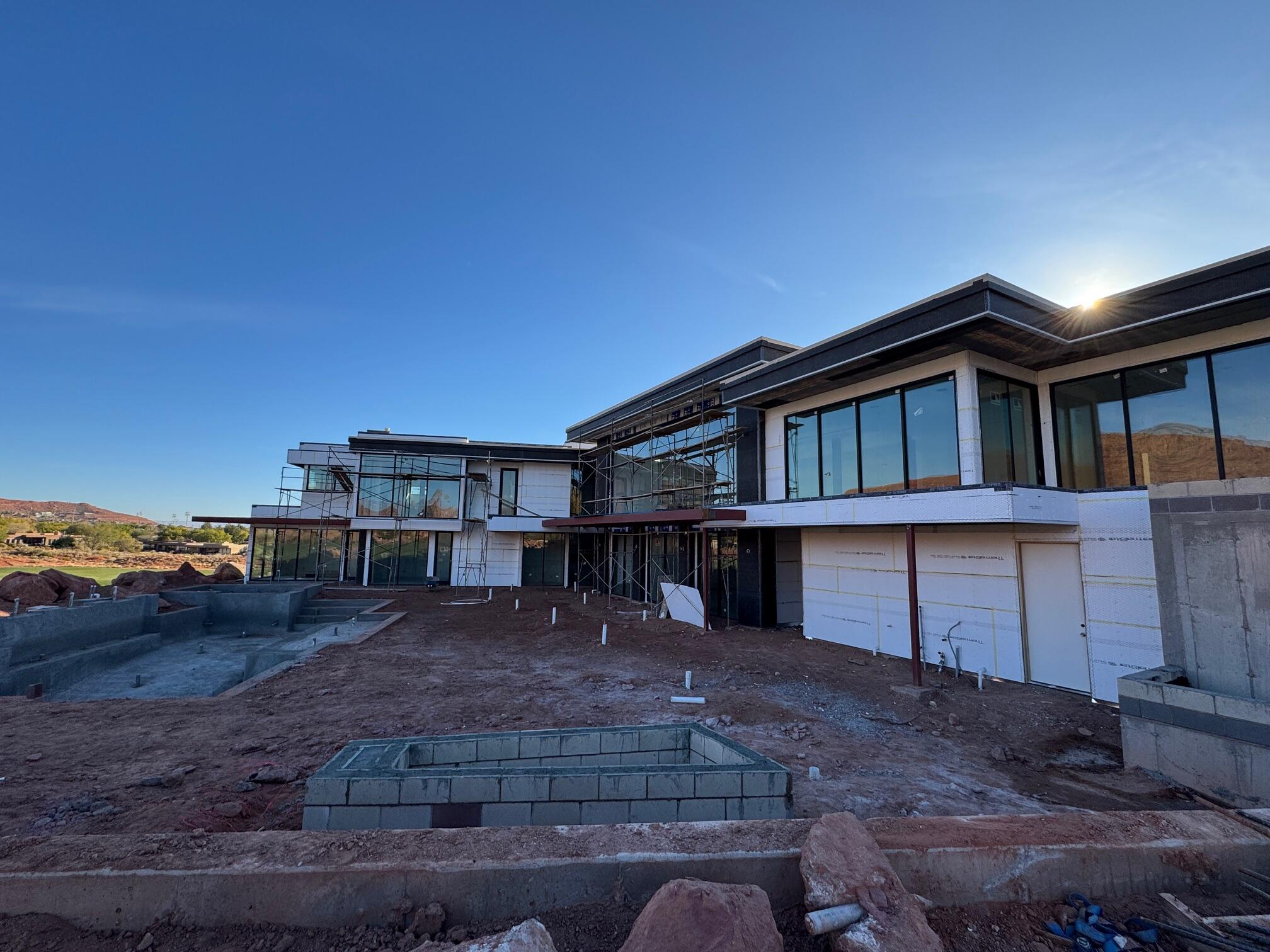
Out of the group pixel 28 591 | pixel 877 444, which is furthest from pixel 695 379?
pixel 28 591

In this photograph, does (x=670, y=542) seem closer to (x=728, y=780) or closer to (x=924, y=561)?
(x=924, y=561)

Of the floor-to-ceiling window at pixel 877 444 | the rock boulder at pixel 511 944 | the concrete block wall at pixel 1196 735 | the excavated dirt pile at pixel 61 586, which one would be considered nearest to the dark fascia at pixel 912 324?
the floor-to-ceiling window at pixel 877 444

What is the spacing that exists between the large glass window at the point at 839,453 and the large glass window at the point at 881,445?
0.23 m

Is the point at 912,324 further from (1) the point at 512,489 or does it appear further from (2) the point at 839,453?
(1) the point at 512,489

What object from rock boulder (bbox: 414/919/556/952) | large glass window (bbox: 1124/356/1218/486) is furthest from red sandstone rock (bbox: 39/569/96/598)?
large glass window (bbox: 1124/356/1218/486)

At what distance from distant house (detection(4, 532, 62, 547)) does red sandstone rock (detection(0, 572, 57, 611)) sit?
48.3 m

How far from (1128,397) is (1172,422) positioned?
2.58 feet

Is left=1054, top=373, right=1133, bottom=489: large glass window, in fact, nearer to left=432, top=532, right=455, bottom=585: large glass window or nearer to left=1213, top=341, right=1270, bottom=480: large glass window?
left=1213, top=341, right=1270, bottom=480: large glass window

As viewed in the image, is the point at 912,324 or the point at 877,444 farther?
the point at 877,444

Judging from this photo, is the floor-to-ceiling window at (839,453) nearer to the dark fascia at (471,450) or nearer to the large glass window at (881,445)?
the large glass window at (881,445)

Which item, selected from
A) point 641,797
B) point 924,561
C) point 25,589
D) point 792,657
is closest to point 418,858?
point 641,797

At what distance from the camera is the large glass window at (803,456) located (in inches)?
524

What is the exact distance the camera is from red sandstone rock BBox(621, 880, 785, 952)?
2350 mm

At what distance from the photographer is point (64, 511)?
113 meters
